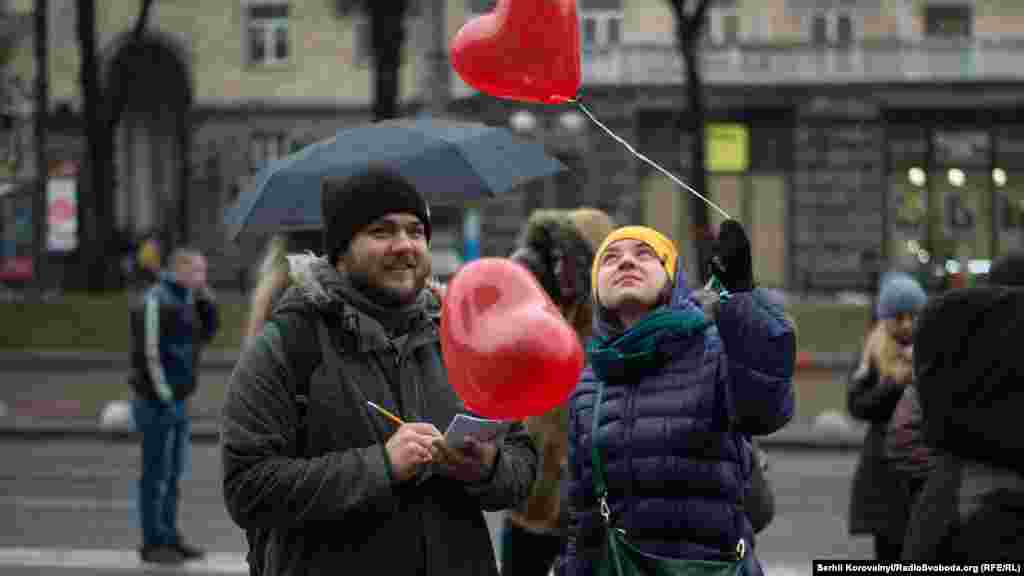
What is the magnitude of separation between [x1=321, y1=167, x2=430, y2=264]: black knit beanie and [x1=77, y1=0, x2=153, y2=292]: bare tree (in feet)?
80.1

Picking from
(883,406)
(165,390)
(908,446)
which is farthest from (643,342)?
(165,390)

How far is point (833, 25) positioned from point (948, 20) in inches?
109

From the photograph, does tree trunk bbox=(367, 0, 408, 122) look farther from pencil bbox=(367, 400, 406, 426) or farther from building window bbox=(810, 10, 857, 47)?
pencil bbox=(367, 400, 406, 426)

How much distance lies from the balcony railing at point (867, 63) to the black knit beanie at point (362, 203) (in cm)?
3469

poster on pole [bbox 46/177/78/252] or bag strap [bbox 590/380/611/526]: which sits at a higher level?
bag strap [bbox 590/380/611/526]

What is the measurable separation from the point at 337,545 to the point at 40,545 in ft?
22.4

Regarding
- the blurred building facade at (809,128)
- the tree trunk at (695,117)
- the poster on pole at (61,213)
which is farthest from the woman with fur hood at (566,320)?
the blurred building facade at (809,128)

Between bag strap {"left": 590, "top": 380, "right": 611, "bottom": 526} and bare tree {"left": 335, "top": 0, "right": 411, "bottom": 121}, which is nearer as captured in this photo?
bag strap {"left": 590, "top": 380, "right": 611, "bottom": 526}

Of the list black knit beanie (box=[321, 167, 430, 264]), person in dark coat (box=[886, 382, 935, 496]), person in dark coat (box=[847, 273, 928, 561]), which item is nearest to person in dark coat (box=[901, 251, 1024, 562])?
black knit beanie (box=[321, 167, 430, 264])

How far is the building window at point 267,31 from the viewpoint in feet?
143

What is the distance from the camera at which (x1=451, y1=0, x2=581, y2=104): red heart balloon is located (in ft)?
14.2

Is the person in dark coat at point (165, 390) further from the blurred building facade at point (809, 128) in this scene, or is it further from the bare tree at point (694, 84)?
the blurred building facade at point (809, 128)

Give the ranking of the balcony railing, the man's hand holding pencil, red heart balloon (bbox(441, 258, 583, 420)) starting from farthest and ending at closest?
1. the balcony railing
2. the man's hand holding pencil
3. red heart balloon (bbox(441, 258, 583, 420))

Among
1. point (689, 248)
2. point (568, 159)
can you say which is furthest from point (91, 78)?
point (689, 248)
